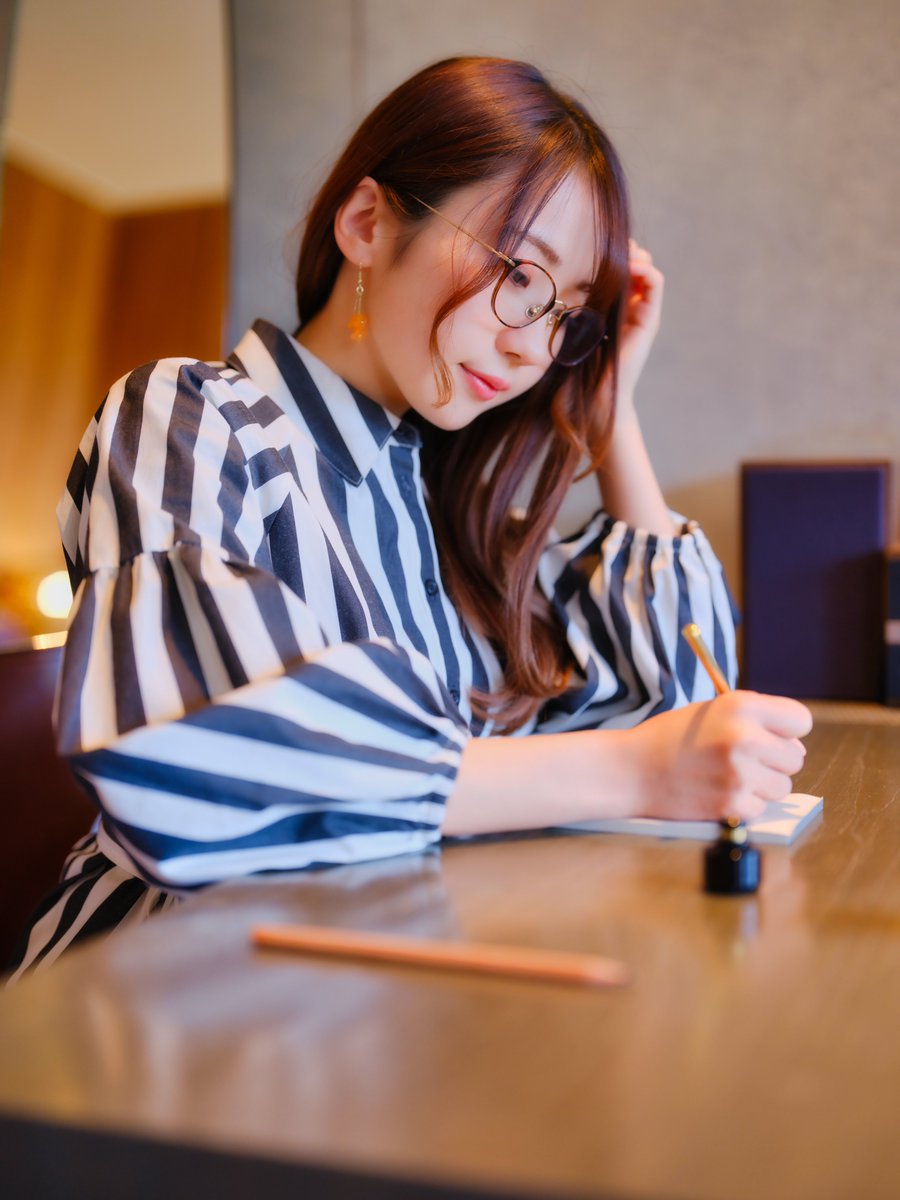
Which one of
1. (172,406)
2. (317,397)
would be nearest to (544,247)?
(317,397)

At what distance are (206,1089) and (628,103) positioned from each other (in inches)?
59.3

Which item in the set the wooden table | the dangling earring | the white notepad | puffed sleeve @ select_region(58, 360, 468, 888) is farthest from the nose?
the wooden table

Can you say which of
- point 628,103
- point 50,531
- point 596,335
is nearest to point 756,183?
point 628,103

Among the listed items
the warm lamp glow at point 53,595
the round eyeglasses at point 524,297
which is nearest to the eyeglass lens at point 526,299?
the round eyeglasses at point 524,297

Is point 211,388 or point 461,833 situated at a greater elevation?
point 211,388

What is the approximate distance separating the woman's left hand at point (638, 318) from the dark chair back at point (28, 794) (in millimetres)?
676

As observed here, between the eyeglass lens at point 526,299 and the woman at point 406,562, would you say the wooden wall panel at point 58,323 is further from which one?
the eyeglass lens at point 526,299

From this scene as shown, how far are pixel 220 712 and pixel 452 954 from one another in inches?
8.2

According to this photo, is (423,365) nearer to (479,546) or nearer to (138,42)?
(479,546)

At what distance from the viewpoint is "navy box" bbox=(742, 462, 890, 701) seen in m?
1.44

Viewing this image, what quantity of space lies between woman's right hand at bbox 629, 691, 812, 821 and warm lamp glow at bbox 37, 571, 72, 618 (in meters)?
1.80

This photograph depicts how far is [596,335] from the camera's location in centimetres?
112

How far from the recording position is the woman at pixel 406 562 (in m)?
0.63

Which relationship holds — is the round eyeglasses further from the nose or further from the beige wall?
the beige wall
